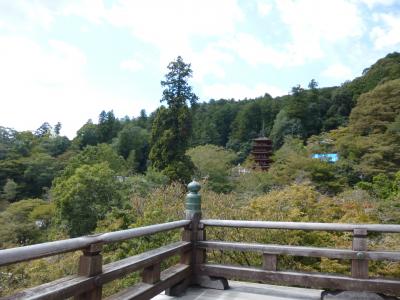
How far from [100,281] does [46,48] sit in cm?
1104

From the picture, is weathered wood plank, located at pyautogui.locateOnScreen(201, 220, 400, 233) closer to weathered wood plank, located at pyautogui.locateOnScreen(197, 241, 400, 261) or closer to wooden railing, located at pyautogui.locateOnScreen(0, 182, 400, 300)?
wooden railing, located at pyautogui.locateOnScreen(0, 182, 400, 300)

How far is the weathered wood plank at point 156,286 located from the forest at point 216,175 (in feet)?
5.70

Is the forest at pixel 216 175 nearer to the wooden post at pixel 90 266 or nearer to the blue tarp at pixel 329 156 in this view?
the blue tarp at pixel 329 156

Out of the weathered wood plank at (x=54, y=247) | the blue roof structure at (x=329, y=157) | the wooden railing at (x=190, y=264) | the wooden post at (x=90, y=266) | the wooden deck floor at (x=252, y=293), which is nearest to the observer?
the weathered wood plank at (x=54, y=247)

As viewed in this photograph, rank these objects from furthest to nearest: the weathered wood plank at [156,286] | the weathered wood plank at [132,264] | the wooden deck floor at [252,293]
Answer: the wooden deck floor at [252,293]
the weathered wood plank at [156,286]
the weathered wood plank at [132,264]

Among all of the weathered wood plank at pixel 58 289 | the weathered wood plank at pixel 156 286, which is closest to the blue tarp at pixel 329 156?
the weathered wood plank at pixel 156 286

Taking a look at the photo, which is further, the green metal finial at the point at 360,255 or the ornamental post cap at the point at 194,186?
the ornamental post cap at the point at 194,186

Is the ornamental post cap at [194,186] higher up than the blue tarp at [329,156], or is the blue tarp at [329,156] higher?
the blue tarp at [329,156]

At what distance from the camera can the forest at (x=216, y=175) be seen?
680 cm

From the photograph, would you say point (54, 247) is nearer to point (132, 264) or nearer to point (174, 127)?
point (132, 264)

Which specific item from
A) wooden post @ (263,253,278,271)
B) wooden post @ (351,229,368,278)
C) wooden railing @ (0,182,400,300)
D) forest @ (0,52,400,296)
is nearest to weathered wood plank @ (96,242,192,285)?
wooden railing @ (0,182,400,300)

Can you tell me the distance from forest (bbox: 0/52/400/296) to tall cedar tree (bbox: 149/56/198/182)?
0.08 meters

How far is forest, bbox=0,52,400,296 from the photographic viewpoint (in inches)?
268

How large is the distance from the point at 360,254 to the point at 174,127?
2247 centimetres
